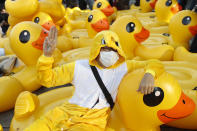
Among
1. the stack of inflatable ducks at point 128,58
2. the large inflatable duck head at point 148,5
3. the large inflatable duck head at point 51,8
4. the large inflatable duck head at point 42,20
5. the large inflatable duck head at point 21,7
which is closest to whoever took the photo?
the stack of inflatable ducks at point 128,58

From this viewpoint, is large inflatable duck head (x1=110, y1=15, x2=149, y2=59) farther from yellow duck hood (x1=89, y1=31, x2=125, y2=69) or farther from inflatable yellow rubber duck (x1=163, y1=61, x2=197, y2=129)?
yellow duck hood (x1=89, y1=31, x2=125, y2=69)

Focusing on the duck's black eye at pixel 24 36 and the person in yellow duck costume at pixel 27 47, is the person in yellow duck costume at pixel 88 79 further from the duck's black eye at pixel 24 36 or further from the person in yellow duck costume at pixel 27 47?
the duck's black eye at pixel 24 36

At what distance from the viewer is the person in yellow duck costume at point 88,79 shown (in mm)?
1697

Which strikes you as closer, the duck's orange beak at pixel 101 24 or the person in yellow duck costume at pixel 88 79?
the person in yellow duck costume at pixel 88 79

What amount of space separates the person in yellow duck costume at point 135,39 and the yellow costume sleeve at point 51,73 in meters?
1.71

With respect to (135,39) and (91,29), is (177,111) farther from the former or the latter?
Answer: (91,29)

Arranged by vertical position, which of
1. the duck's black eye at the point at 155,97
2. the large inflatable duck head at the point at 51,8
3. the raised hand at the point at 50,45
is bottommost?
the duck's black eye at the point at 155,97

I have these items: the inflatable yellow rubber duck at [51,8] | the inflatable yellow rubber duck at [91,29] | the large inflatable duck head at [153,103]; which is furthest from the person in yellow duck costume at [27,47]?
the large inflatable duck head at [153,103]

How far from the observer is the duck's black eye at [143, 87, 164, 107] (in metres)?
1.58

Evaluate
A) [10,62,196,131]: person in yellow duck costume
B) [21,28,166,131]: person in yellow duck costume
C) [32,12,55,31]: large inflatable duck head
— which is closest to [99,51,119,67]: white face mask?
[21,28,166,131]: person in yellow duck costume

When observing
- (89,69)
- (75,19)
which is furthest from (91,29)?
(75,19)

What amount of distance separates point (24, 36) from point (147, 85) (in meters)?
2.11

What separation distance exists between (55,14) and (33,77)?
2.20 metres

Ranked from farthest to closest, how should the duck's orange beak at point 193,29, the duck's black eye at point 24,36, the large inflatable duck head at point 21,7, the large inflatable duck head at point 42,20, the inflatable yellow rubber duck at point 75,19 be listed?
the inflatable yellow rubber duck at point 75,19, the large inflatable duck head at point 42,20, the large inflatable duck head at point 21,7, the duck's orange beak at point 193,29, the duck's black eye at point 24,36
